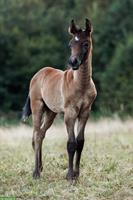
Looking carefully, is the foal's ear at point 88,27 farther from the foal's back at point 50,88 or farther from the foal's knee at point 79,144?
the foal's knee at point 79,144

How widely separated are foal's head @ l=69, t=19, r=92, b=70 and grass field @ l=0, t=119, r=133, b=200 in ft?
5.47

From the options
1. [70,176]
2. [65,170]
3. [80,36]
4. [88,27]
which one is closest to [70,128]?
[70,176]

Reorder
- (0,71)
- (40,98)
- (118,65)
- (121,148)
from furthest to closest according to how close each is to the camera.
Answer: (0,71), (118,65), (121,148), (40,98)

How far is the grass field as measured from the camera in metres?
8.26

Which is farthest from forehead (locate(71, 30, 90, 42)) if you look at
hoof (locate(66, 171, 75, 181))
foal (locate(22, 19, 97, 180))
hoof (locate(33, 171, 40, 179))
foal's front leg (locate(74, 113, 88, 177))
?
hoof (locate(33, 171, 40, 179))

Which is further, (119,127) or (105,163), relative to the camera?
(119,127)

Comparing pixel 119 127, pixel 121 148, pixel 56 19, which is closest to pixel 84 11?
pixel 56 19

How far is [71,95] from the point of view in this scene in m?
8.93

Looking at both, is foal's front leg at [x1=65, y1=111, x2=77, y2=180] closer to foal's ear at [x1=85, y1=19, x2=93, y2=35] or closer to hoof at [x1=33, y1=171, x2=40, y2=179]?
hoof at [x1=33, y1=171, x2=40, y2=179]

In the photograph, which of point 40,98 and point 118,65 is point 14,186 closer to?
point 40,98

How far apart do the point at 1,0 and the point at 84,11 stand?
790 centimetres

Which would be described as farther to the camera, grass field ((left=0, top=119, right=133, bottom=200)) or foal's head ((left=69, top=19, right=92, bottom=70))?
foal's head ((left=69, top=19, right=92, bottom=70))

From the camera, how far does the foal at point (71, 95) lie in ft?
28.3

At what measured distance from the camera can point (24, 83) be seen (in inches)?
1876
